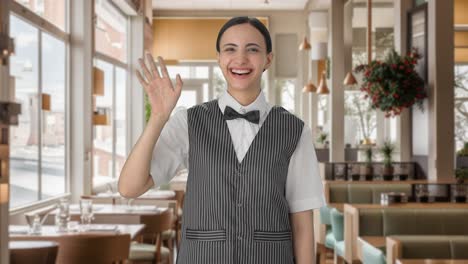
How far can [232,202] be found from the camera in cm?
178

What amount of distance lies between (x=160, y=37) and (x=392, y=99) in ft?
29.2

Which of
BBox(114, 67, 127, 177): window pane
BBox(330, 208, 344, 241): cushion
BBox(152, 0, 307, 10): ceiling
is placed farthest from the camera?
BBox(152, 0, 307, 10): ceiling

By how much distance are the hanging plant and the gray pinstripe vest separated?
255 inches

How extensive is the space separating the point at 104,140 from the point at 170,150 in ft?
31.2

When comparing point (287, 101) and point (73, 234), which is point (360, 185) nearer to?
point (73, 234)

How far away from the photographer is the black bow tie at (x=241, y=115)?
1.86 meters

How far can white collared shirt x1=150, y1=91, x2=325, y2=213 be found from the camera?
184 cm

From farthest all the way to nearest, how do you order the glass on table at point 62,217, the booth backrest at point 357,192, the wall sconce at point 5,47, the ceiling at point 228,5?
1. the ceiling at point 228,5
2. the booth backrest at point 357,192
3. the glass on table at point 62,217
4. the wall sconce at point 5,47

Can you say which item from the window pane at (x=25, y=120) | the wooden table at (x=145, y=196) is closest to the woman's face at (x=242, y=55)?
the window pane at (x=25, y=120)

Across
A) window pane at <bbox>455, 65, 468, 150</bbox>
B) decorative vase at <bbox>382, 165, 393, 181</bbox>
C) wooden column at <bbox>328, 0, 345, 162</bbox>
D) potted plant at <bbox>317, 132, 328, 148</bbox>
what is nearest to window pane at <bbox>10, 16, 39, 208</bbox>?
decorative vase at <bbox>382, 165, 393, 181</bbox>

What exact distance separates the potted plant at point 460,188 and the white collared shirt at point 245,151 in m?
4.97

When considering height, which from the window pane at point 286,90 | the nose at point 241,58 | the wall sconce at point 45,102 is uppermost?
the window pane at point 286,90

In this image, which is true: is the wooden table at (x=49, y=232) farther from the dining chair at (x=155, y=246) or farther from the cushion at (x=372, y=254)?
the cushion at (x=372, y=254)

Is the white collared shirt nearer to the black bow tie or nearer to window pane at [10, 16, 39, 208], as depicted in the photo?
the black bow tie
